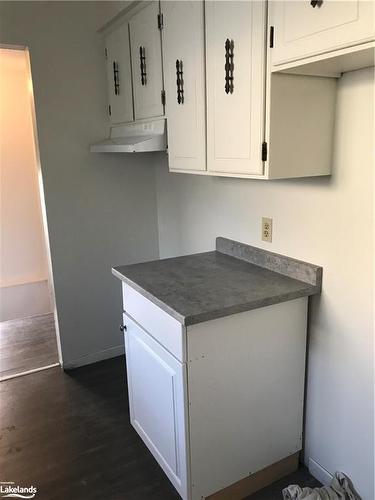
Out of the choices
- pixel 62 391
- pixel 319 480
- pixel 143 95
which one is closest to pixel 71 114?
A: pixel 143 95

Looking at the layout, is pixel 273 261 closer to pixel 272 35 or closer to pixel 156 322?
pixel 156 322

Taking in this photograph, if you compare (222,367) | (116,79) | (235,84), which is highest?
(116,79)

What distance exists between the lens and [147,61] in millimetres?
2174

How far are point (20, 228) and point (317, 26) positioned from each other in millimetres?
3521

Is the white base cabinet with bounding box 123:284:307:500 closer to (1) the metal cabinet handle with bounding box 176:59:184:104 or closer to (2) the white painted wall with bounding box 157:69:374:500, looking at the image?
(2) the white painted wall with bounding box 157:69:374:500

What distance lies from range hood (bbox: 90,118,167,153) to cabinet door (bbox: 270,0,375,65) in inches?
33.2

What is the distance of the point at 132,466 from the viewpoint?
2010mm

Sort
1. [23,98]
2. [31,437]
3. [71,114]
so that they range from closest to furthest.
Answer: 1. [31,437]
2. [71,114]
3. [23,98]

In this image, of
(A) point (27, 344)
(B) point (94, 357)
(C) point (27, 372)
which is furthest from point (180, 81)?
(A) point (27, 344)

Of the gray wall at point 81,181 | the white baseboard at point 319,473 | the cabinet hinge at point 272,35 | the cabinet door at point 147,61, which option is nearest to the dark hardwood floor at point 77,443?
the white baseboard at point 319,473

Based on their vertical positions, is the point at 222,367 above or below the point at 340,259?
below

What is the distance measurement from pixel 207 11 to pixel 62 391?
7.59 feet

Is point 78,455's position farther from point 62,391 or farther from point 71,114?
point 71,114

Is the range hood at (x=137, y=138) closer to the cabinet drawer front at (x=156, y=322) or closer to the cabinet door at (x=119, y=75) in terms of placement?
the cabinet door at (x=119, y=75)
